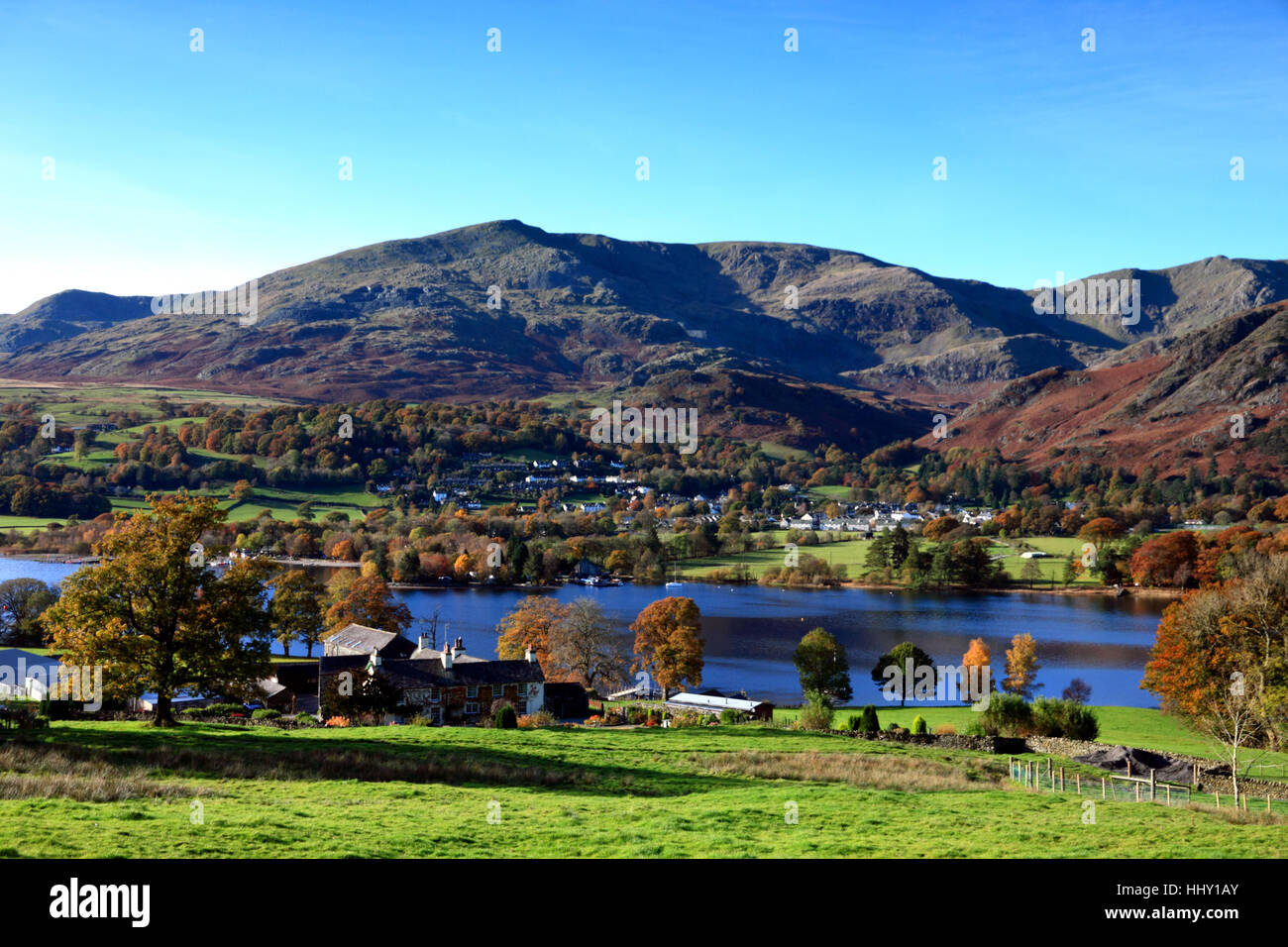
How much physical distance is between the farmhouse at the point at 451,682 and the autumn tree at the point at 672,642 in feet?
39.2

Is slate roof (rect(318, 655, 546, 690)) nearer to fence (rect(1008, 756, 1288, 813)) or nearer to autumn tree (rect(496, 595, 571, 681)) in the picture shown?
autumn tree (rect(496, 595, 571, 681))

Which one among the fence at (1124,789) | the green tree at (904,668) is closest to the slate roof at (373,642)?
the green tree at (904,668)

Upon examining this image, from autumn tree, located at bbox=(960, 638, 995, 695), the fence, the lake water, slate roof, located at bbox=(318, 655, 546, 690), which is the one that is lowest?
the lake water

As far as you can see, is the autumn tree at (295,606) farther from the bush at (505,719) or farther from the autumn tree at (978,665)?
the autumn tree at (978,665)

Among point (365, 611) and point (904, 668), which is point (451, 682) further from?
point (904, 668)

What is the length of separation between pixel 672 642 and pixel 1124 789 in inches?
1431

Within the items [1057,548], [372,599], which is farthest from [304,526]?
[1057,548]

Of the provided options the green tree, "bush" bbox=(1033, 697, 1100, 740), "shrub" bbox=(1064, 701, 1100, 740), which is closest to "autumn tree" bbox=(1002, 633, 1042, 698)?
the green tree

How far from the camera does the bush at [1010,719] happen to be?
40719 millimetres

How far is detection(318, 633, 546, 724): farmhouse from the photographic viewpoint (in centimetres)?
4572

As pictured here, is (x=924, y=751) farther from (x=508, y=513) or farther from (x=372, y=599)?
(x=508, y=513)

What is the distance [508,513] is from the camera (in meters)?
160

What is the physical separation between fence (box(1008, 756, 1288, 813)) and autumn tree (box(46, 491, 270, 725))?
23.9 meters
